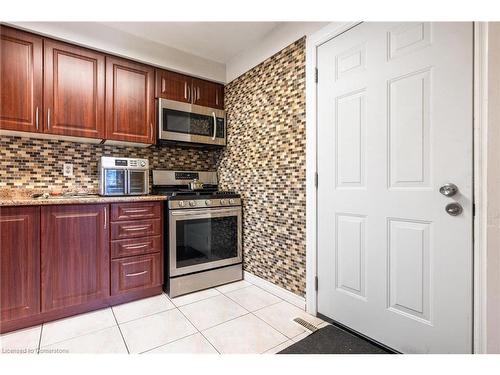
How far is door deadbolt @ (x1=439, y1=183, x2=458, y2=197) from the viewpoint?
122cm

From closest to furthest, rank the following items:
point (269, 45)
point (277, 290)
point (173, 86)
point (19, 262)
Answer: point (19, 262) → point (277, 290) → point (269, 45) → point (173, 86)

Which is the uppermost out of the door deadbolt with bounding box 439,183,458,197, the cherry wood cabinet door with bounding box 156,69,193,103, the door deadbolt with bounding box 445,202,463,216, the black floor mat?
the cherry wood cabinet door with bounding box 156,69,193,103

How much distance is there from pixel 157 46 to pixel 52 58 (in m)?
0.88

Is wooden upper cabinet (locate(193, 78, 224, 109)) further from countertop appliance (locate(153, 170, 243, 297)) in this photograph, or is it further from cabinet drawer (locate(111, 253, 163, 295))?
cabinet drawer (locate(111, 253, 163, 295))

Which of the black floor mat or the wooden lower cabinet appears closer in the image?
the black floor mat

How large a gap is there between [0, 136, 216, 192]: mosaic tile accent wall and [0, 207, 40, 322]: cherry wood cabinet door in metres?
0.63

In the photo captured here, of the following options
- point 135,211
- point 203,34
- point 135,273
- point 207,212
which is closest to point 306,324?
point 207,212

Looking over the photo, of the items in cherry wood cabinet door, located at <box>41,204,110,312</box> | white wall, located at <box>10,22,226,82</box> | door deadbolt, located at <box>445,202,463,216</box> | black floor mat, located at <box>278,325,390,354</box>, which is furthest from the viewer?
white wall, located at <box>10,22,226,82</box>

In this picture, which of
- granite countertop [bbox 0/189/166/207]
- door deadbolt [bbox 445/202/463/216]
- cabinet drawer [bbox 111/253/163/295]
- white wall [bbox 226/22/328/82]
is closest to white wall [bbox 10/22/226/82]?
white wall [bbox 226/22/328/82]

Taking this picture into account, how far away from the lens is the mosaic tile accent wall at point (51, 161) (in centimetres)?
209

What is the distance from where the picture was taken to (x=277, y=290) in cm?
223

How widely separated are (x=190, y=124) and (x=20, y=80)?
1.34 m

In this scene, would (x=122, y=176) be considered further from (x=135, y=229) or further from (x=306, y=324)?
(x=306, y=324)
